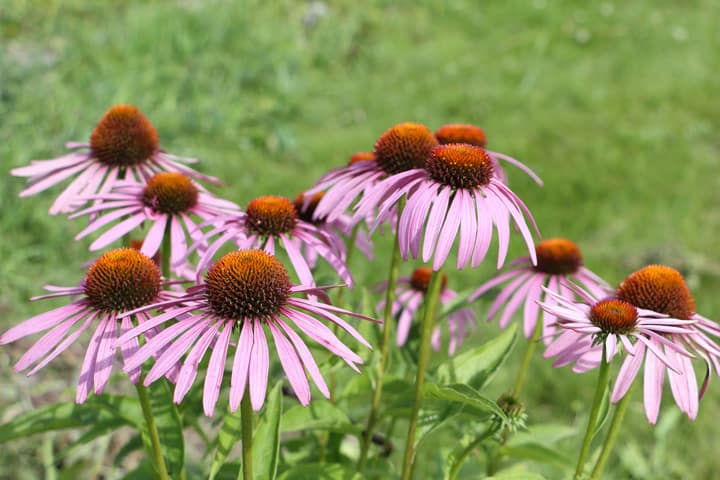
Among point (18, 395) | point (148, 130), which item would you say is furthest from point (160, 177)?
point (18, 395)

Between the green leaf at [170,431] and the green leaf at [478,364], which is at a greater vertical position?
the green leaf at [478,364]

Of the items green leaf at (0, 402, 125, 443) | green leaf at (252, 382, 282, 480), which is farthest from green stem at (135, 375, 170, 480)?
green leaf at (0, 402, 125, 443)

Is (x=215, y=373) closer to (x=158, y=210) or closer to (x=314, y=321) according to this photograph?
(x=314, y=321)

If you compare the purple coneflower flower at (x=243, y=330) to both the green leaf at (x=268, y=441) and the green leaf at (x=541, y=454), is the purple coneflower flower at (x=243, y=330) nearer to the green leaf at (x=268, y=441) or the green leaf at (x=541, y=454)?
the green leaf at (x=268, y=441)

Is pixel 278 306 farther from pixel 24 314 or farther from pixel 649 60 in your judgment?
pixel 649 60

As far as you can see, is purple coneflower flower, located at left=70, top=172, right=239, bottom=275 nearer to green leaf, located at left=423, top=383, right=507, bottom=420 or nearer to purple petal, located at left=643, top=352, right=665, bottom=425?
Result: green leaf, located at left=423, top=383, right=507, bottom=420

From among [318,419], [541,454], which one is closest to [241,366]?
[318,419]

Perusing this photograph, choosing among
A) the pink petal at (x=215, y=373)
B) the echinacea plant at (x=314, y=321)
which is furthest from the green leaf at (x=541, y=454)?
the pink petal at (x=215, y=373)

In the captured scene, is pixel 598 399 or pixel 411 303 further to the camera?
pixel 411 303
